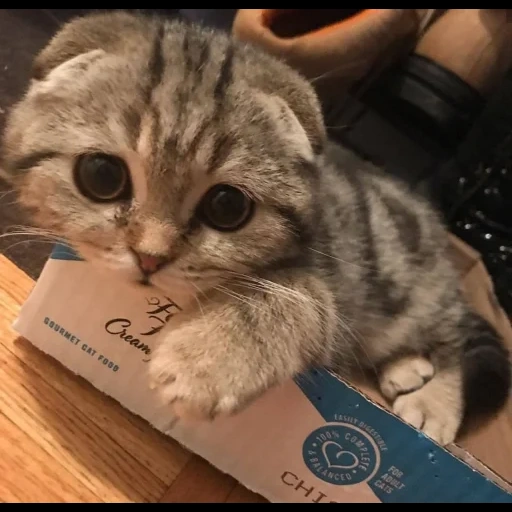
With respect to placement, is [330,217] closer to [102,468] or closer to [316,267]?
[316,267]

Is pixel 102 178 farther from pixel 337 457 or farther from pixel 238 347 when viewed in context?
pixel 337 457

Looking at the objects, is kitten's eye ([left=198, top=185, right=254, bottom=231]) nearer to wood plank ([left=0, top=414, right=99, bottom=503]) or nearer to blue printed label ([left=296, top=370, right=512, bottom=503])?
blue printed label ([left=296, top=370, right=512, bottom=503])

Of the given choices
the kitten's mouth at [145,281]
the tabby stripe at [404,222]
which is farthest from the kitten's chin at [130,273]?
the tabby stripe at [404,222]

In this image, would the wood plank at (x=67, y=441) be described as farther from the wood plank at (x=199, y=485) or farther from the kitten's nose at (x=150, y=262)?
the kitten's nose at (x=150, y=262)

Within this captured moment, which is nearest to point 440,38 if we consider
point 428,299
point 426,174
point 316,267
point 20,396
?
point 426,174

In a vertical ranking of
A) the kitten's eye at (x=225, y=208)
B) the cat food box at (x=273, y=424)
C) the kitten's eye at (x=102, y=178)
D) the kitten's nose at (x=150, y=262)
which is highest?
the kitten's eye at (x=225, y=208)

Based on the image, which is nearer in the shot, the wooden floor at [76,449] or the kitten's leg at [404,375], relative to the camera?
the wooden floor at [76,449]
